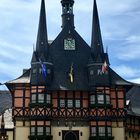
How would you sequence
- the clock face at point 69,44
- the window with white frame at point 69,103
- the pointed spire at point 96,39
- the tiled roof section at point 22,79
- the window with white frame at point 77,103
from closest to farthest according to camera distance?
the window with white frame at point 69,103
the window with white frame at point 77,103
the tiled roof section at point 22,79
the pointed spire at point 96,39
the clock face at point 69,44

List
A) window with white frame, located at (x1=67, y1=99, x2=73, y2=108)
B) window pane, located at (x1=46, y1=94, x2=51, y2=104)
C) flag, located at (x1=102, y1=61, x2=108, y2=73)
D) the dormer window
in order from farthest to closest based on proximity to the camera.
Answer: window with white frame, located at (x1=67, y1=99, x2=73, y2=108)
the dormer window
flag, located at (x1=102, y1=61, x2=108, y2=73)
window pane, located at (x1=46, y1=94, x2=51, y2=104)

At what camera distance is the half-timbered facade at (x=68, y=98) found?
244ft

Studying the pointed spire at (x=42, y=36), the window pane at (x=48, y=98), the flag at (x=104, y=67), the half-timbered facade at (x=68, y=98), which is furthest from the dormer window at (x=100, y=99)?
the pointed spire at (x=42, y=36)

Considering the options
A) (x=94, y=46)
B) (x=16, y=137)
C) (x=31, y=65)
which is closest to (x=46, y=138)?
(x=16, y=137)

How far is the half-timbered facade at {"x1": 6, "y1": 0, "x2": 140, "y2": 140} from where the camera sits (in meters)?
74.3

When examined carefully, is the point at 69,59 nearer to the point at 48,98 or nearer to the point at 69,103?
the point at 69,103

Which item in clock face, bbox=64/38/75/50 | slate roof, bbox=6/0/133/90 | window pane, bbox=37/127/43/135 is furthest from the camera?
clock face, bbox=64/38/75/50

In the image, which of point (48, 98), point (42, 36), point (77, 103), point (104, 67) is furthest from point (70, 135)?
point (42, 36)

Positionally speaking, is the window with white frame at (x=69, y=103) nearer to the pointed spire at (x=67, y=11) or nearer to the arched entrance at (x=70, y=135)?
the arched entrance at (x=70, y=135)

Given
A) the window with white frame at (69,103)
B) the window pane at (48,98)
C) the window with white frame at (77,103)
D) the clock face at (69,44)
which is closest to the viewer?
the window pane at (48,98)

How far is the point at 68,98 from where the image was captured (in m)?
76.2

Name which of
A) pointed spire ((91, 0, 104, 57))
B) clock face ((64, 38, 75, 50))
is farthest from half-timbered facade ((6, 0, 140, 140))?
clock face ((64, 38, 75, 50))

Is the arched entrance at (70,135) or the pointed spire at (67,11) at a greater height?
the pointed spire at (67,11)

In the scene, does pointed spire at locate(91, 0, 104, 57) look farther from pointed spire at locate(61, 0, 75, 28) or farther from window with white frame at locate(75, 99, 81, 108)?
window with white frame at locate(75, 99, 81, 108)
